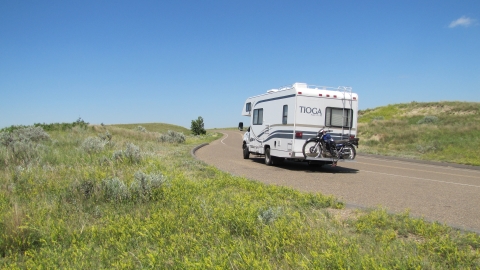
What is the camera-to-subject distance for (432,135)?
105ft

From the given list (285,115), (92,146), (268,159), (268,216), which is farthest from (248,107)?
(268,216)

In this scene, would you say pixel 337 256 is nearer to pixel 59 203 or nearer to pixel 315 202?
pixel 315 202

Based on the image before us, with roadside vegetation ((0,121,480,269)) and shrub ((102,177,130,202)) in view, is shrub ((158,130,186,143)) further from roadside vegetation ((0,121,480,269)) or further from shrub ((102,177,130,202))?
shrub ((102,177,130,202))

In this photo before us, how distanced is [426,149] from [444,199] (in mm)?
20527

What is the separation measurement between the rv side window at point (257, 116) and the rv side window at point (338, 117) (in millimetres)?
3847

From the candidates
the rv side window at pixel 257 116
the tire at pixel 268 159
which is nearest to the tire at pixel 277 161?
the tire at pixel 268 159

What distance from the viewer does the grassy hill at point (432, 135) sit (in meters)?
25.0

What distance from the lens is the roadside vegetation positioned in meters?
4.17

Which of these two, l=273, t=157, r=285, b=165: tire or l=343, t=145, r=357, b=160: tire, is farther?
l=273, t=157, r=285, b=165: tire

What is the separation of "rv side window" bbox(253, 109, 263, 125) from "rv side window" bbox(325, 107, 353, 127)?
3.85m

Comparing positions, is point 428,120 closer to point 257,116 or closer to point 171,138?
point 171,138

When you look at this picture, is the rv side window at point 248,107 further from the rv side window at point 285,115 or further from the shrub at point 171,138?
the shrub at point 171,138

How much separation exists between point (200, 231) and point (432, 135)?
31662 millimetres

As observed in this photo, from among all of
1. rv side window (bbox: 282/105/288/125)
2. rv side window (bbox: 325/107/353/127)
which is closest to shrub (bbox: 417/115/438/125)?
rv side window (bbox: 325/107/353/127)
